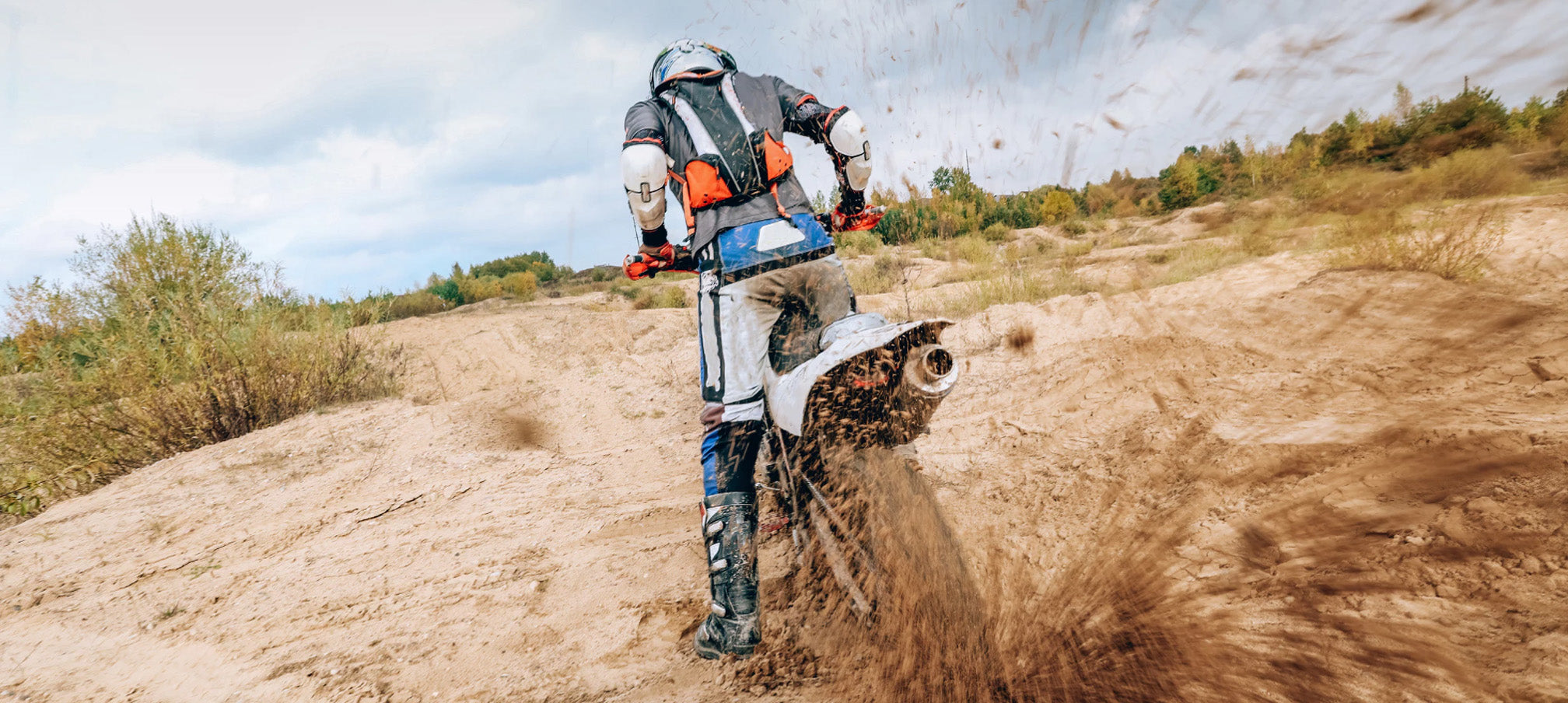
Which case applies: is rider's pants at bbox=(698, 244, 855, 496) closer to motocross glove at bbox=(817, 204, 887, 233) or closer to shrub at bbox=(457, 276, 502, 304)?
motocross glove at bbox=(817, 204, 887, 233)

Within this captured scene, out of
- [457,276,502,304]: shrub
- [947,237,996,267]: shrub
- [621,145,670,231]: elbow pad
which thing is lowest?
[621,145,670,231]: elbow pad

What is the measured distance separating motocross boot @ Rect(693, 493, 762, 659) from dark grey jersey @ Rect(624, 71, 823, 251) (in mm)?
905

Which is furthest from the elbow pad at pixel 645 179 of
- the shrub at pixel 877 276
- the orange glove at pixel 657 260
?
the shrub at pixel 877 276

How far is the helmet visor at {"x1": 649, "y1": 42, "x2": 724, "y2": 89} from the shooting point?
2.13 meters

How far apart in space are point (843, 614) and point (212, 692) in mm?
2372

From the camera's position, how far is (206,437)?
522 cm

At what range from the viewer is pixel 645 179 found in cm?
208

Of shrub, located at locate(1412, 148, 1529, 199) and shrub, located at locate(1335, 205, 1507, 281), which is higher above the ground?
shrub, located at locate(1412, 148, 1529, 199)

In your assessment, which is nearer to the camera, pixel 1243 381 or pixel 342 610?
pixel 342 610

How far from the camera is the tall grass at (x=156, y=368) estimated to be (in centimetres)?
482

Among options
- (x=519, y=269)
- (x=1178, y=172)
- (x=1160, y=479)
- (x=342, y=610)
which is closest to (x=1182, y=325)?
(x=1160, y=479)

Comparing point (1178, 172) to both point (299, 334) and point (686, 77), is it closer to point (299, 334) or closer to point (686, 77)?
point (686, 77)

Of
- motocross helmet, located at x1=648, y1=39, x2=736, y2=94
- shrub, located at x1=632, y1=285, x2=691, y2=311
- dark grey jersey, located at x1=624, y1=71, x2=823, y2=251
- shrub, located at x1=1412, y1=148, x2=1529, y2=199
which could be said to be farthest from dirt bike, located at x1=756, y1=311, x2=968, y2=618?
shrub, located at x1=632, y1=285, x2=691, y2=311

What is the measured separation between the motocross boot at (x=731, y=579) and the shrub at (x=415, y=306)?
1510 cm
